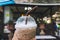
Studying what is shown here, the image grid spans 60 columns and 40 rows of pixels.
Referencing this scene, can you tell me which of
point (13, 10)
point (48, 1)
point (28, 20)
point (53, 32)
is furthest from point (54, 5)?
point (28, 20)

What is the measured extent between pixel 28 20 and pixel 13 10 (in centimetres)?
535

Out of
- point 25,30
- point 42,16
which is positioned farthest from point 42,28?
point 25,30

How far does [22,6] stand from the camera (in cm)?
770

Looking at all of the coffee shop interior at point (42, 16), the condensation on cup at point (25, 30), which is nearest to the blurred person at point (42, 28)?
the coffee shop interior at point (42, 16)

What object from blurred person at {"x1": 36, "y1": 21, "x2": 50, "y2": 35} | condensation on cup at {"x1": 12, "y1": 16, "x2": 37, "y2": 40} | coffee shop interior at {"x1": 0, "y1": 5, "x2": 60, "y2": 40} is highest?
condensation on cup at {"x1": 12, "y1": 16, "x2": 37, "y2": 40}

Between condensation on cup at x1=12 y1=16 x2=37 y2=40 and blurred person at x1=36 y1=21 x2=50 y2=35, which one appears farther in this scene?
blurred person at x1=36 y1=21 x2=50 y2=35

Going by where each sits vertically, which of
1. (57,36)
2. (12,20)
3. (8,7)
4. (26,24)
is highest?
(26,24)

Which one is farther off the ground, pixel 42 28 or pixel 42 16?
pixel 42 16

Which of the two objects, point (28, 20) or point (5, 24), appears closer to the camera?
point (28, 20)

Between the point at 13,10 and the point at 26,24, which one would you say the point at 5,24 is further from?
the point at 26,24

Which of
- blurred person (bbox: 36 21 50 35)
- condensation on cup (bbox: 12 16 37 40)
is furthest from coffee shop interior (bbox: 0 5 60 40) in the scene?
condensation on cup (bbox: 12 16 37 40)

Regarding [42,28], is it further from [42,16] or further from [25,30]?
[25,30]

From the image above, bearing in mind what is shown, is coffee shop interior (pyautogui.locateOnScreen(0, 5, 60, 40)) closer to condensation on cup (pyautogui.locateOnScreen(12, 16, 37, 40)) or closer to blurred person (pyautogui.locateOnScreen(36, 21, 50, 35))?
blurred person (pyautogui.locateOnScreen(36, 21, 50, 35))

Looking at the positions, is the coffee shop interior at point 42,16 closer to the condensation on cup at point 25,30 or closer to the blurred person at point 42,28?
the blurred person at point 42,28
